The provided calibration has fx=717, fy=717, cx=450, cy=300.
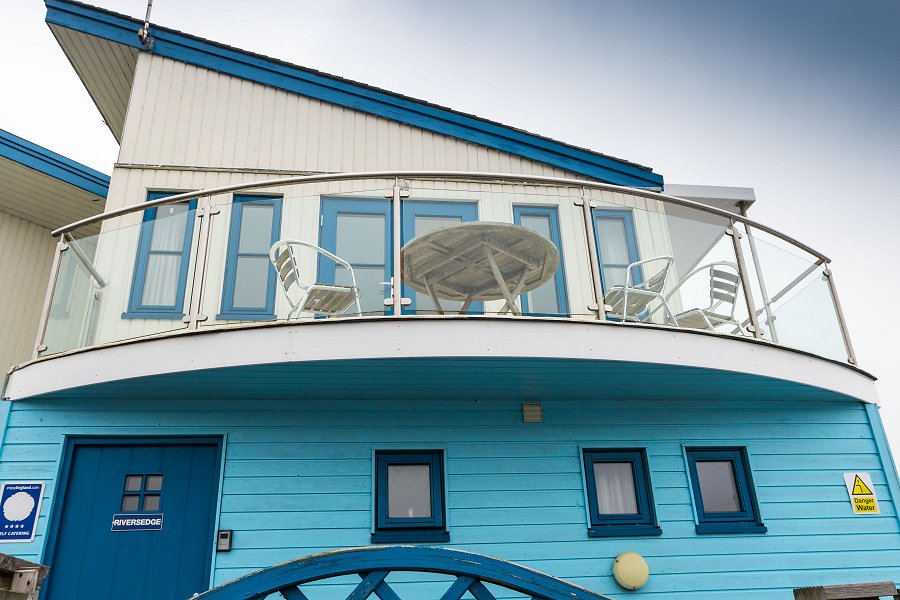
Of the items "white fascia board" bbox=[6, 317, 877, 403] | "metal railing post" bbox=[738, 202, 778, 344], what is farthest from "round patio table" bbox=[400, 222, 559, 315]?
"metal railing post" bbox=[738, 202, 778, 344]

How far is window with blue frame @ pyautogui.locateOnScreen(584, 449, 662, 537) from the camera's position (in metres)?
6.11

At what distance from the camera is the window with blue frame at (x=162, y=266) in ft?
18.6

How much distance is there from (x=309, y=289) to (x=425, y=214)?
1069mm

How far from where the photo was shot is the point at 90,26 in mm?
8523

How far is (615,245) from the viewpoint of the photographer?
5723 mm

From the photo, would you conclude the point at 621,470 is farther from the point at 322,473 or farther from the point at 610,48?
the point at 610,48

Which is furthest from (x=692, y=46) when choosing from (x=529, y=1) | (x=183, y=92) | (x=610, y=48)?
(x=183, y=92)

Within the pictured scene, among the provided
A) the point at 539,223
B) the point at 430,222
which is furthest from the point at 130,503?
the point at 539,223

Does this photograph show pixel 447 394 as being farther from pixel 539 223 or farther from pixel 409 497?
pixel 539 223

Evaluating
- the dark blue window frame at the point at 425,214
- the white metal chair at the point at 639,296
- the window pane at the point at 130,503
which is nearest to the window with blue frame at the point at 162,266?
the window pane at the point at 130,503

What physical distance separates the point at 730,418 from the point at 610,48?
17076 millimetres

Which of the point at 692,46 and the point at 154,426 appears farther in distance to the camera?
the point at 692,46

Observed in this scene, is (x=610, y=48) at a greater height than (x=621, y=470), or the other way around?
(x=610, y=48)

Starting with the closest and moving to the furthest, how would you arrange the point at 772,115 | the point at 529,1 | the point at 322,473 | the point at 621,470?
the point at 322,473
the point at 621,470
the point at 772,115
the point at 529,1
